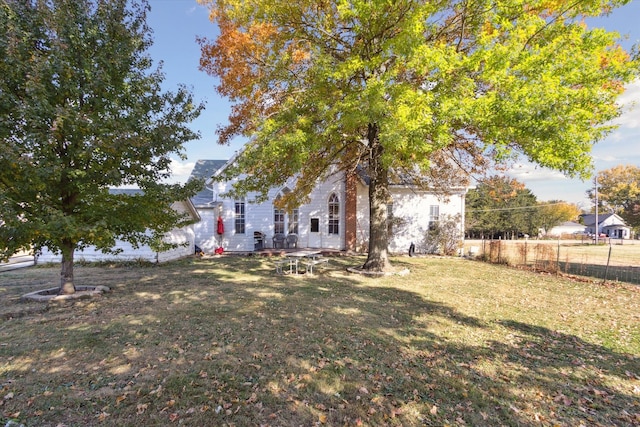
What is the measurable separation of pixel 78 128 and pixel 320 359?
6843 mm

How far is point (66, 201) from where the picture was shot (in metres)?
8.00

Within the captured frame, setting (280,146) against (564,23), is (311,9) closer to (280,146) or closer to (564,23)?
(280,146)

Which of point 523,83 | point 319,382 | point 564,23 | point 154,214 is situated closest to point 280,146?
point 154,214

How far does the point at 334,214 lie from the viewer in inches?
789

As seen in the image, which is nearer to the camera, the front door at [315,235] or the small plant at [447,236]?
the small plant at [447,236]

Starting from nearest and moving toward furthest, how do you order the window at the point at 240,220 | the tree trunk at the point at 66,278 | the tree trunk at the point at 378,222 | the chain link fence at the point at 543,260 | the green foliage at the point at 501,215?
the tree trunk at the point at 66,278
the tree trunk at the point at 378,222
the chain link fence at the point at 543,260
the window at the point at 240,220
the green foliage at the point at 501,215

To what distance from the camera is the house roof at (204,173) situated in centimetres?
1977

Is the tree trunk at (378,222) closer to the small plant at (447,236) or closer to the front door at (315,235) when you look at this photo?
the front door at (315,235)

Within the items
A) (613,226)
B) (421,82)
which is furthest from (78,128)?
(613,226)

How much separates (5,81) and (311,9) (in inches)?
324

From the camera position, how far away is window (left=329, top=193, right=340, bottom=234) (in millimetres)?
19969

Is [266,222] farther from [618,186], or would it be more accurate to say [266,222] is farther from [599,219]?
[618,186]

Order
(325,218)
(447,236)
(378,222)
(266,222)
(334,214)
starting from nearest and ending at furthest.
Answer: (378,222) → (447,236) → (266,222) → (325,218) → (334,214)

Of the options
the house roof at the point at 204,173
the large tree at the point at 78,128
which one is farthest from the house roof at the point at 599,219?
the large tree at the point at 78,128
